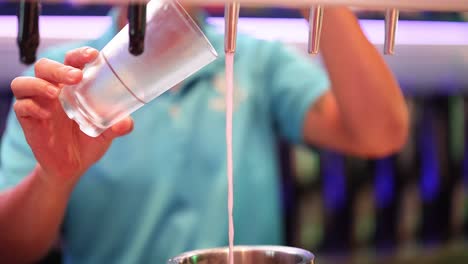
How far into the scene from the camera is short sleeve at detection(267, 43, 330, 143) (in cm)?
149

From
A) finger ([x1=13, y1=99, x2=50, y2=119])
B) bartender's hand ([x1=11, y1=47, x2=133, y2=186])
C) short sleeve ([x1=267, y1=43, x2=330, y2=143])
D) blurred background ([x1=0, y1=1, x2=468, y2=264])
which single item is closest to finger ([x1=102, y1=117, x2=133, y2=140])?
bartender's hand ([x1=11, y1=47, x2=133, y2=186])

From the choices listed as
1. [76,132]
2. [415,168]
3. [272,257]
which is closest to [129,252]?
[76,132]

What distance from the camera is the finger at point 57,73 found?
816 millimetres

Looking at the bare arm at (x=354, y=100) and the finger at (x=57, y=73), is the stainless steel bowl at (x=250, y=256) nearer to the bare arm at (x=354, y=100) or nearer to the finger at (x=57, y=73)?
the finger at (x=57, y=73)

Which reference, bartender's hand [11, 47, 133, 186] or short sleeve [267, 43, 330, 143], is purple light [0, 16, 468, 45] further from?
bartender's hand [11, 47, 133, 186]

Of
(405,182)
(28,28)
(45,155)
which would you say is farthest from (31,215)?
(405,182)

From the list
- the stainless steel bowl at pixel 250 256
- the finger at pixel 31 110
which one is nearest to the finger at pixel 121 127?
the finger at pixel 31 110

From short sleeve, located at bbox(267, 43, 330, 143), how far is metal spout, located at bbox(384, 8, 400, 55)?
67 centimetres

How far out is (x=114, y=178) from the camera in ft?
4.49

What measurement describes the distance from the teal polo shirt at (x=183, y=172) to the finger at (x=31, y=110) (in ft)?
1.44

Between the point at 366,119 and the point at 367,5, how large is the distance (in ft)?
2.29

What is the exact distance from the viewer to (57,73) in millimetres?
835

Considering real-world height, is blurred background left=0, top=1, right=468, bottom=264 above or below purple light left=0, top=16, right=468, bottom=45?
below

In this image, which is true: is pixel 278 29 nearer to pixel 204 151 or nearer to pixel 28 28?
pixel 204 151
